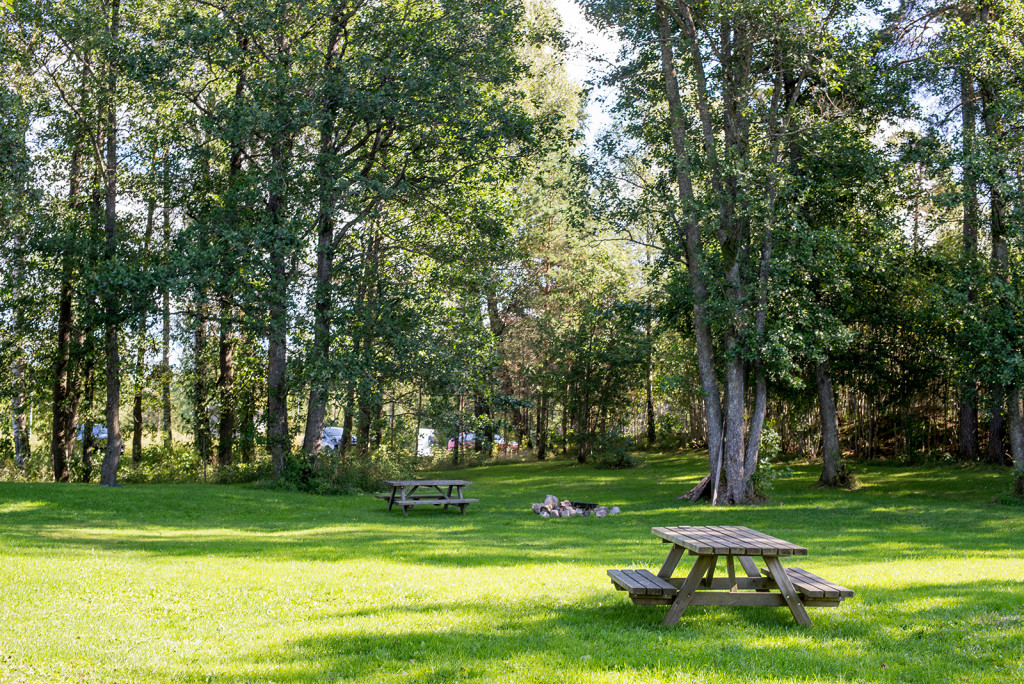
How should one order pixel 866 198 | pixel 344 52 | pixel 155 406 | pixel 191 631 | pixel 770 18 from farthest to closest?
pixel 155 406 → pixel 344 52 → pixel 866 198 → pixel 770 18 → pixel 191 631

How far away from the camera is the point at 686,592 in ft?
20.7

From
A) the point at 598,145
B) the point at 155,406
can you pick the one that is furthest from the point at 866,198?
the point at 155,406

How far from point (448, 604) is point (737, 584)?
248 centimetres

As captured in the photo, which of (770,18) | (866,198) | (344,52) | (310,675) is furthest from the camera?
(344,52)

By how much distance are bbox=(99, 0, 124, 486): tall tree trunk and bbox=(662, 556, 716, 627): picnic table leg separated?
51.6ft

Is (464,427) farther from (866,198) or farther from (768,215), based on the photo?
(866,198)

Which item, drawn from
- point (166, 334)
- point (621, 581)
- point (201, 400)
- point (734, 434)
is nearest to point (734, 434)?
point (734, 434)

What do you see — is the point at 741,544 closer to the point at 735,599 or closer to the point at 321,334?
the point at 735,599

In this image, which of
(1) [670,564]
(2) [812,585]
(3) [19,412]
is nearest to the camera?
(2) [812,585]

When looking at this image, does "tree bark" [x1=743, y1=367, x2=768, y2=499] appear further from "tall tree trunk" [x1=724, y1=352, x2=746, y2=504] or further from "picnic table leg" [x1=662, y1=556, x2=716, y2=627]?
"picnic table leg" [x1=662, y1=556, x2=716, y2=627]

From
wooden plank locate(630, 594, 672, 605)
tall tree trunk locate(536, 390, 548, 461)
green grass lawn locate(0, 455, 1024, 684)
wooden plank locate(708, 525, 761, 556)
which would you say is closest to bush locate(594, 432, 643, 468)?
tall tree trunk locate(536, 390, 548, 461)

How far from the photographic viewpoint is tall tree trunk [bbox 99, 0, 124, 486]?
18.6m

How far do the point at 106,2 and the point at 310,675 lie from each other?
2020cm

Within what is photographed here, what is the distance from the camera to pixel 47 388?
23.0 meters
